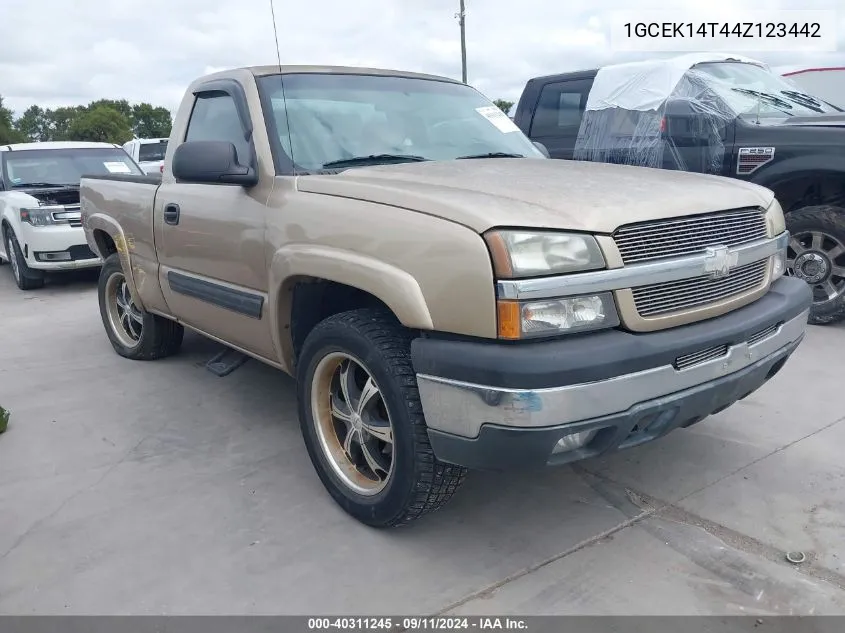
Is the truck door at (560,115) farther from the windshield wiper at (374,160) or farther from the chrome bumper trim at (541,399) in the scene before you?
the chrome bumper trim at (541,399)

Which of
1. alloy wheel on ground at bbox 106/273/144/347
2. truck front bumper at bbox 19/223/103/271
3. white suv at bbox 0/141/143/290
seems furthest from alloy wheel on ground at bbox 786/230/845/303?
truck front bumper at bbox 19/223/103/271

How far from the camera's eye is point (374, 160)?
125 inches

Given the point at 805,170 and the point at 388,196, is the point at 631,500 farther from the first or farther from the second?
the point at 805,170

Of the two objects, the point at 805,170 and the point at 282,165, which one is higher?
the point at 282,165

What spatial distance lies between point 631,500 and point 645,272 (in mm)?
1129

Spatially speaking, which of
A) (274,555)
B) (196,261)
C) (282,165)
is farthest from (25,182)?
(274,555)

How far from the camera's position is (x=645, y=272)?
7.41 ft

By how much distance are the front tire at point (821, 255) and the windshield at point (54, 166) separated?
7.07 meters

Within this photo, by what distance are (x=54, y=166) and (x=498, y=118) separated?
6737 mm

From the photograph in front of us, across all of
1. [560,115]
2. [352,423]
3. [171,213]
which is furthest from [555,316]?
[560,115]

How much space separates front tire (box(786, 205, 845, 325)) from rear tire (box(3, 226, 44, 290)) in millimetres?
7475

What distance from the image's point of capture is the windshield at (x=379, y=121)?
3186 mm
